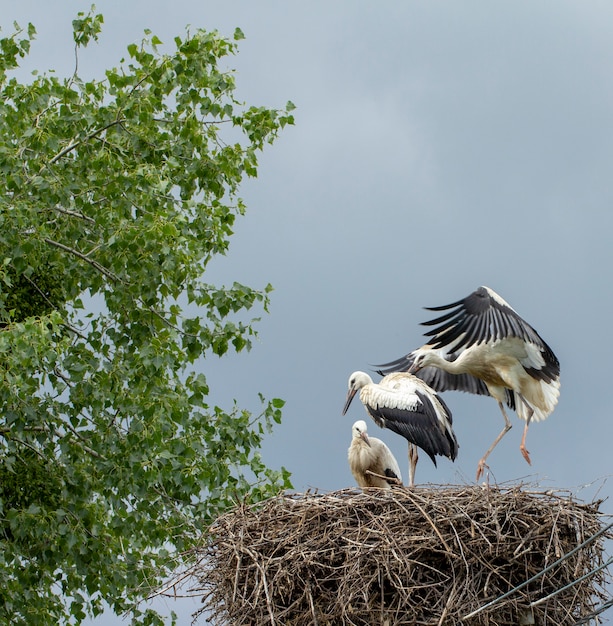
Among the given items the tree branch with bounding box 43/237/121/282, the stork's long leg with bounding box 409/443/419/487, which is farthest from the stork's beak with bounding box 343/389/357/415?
the tree branch with bounding box 43/237/121/282

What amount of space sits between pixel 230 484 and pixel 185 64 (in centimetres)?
441

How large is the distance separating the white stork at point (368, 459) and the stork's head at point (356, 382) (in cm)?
72

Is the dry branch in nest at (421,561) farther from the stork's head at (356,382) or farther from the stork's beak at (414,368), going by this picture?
the stork's beak at (414,368)

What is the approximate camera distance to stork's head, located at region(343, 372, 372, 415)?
12336 mm

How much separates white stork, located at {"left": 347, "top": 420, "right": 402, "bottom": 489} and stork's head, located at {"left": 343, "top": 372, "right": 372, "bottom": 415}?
72 centimetres

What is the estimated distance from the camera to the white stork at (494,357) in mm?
11820

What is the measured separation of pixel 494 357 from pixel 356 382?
1.32 metres

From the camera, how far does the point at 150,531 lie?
41.5 ft

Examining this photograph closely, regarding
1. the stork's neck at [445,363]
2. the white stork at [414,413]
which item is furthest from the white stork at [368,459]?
the stork's neck at [445,363]

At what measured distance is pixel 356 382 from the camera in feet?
40.6

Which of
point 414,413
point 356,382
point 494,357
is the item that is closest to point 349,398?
point 356,382

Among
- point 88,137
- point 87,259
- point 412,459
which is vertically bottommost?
point 412,459

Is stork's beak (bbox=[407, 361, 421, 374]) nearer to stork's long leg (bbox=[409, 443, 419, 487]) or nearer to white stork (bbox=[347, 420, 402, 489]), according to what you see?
stork's long leg (bbox=[409, 443, 419, 487])

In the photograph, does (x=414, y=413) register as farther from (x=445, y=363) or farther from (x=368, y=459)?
(x=445, y=363)
